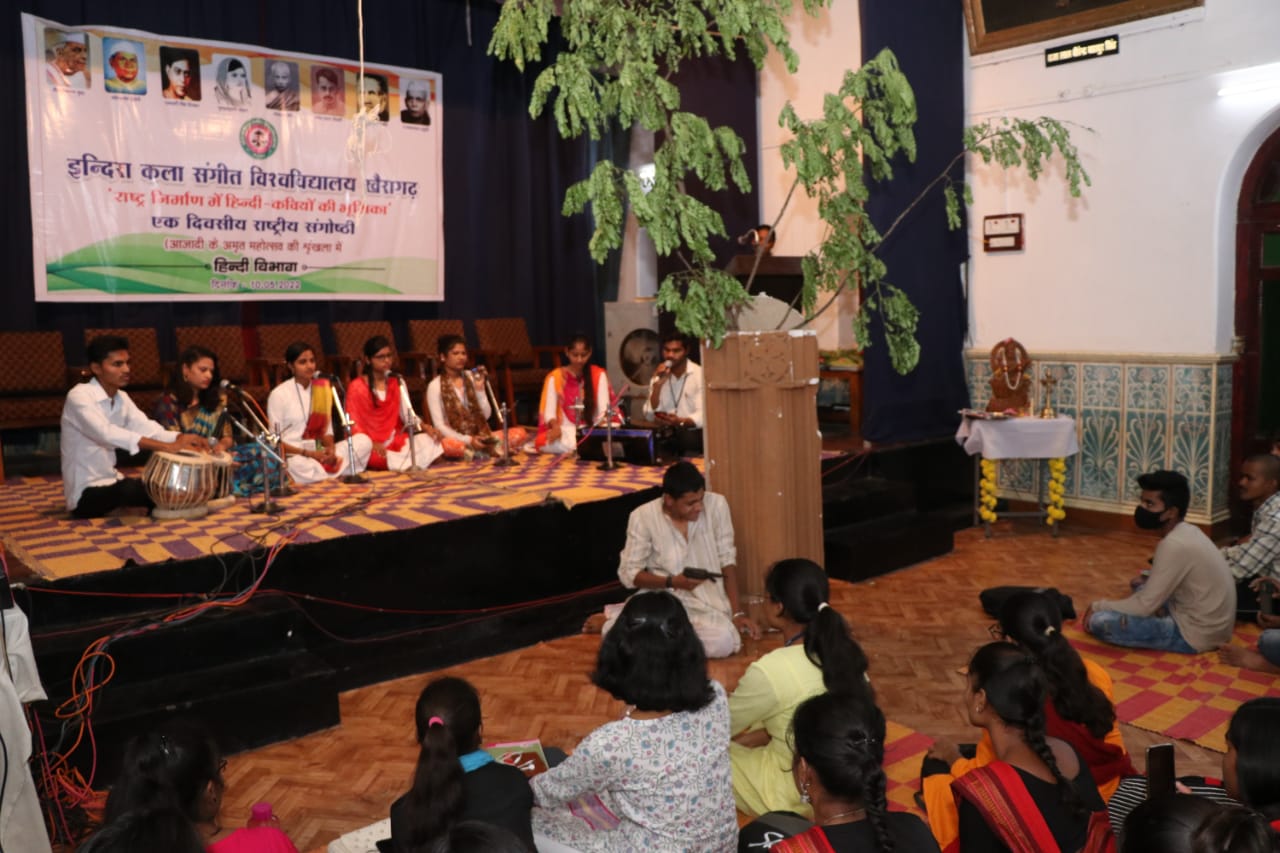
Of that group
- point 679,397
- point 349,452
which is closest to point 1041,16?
point 679,397

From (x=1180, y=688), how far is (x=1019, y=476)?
11.5 feet

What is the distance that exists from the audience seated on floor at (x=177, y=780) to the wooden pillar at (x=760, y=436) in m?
3.04

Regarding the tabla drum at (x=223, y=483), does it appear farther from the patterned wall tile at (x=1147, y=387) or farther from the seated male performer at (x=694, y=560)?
the patterned wall tile at (x=1147, y=387)

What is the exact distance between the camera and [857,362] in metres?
8.38

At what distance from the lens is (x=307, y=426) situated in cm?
642

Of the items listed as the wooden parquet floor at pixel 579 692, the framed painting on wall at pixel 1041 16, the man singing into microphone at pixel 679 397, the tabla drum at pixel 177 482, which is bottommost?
the wooden parquet floor at pixel 579 692

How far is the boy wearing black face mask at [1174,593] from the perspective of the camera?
4312 millimetres

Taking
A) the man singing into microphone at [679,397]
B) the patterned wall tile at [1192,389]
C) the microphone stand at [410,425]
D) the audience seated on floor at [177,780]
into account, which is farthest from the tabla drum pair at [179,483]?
the patterned wall tile at [1192,389]

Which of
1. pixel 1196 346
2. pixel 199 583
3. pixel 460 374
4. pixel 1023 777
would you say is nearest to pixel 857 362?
pixel 1196 346

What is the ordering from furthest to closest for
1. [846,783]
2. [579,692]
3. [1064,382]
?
[1064,382] < [579,692] < [846,783]

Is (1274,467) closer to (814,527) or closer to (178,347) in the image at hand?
(814,527)

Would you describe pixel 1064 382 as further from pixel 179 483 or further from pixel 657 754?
Answer: pixel 657 754

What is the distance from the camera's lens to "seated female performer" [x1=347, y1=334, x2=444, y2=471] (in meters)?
6.59

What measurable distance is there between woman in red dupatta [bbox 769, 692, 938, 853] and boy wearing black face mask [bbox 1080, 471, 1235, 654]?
2.82 metres
